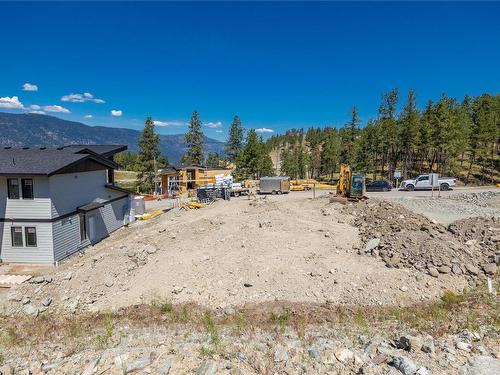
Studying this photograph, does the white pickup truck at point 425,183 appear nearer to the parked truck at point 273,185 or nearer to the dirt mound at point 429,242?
the parked truck at point 273,185

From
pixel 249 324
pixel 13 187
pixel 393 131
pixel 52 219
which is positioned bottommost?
pixel 249 324

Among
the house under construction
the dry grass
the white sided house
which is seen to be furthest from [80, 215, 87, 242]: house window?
the house under construction

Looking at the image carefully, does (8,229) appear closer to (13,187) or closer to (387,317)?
(13,187)

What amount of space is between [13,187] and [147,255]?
348 inches

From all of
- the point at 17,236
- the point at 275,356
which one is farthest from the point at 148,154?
the point at 275,356

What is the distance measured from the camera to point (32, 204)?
19.0 meters

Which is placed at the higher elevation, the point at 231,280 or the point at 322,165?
the point at 322,165

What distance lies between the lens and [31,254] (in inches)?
757

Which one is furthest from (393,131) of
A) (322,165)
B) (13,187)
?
(13,187)

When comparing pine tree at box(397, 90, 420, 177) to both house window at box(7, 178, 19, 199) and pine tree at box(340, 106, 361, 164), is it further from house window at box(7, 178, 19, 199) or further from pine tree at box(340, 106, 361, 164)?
house window at box(7, 178, 19, 199)

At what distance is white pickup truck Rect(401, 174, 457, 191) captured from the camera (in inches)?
1584

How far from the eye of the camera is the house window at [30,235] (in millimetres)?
19109

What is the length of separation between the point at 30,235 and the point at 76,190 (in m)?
3.89

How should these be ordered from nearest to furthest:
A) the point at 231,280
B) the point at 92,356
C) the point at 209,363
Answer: the point at 209,363 < the point at 92,356 < the point at 231,280
